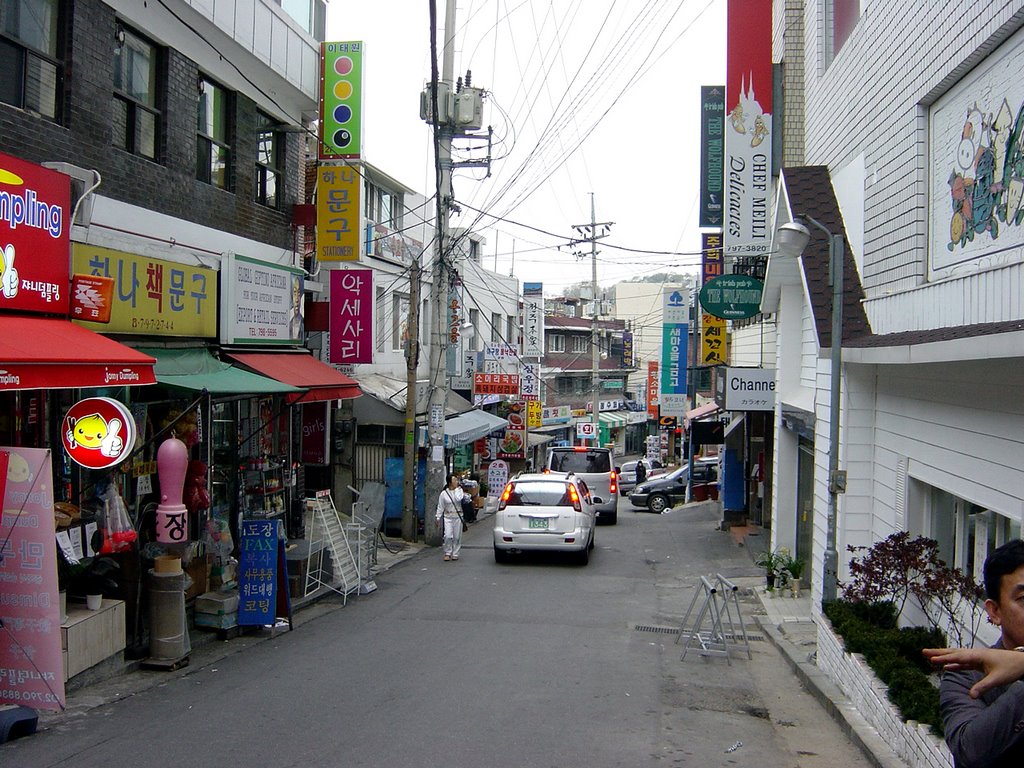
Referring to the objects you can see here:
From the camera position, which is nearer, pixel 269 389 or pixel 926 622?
pixel 926 622

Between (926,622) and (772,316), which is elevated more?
(772,316)

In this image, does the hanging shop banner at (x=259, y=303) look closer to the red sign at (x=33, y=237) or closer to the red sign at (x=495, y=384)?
the red sign at (x=33, y=237)

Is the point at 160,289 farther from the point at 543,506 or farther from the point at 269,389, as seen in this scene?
the point at 543,506

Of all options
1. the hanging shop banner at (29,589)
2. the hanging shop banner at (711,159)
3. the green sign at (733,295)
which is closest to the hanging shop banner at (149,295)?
the hanging shop banner at (29,589)

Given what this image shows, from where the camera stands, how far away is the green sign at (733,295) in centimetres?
1655

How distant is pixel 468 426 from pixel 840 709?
1646cm

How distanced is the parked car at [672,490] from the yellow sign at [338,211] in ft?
A: 63.4

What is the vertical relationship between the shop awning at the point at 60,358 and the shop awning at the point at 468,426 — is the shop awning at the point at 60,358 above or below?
above

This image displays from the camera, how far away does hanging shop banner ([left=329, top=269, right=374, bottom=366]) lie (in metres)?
16.3

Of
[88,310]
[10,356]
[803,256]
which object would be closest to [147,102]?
[88,310]

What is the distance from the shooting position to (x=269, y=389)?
454 inches

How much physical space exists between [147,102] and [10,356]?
578 centimetres

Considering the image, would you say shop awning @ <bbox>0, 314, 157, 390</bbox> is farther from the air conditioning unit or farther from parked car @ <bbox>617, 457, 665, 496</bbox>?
parked car @ <bbox>617, 457, 665, 496</bbox>

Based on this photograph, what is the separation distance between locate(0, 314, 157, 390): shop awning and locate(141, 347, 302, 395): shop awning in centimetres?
122
